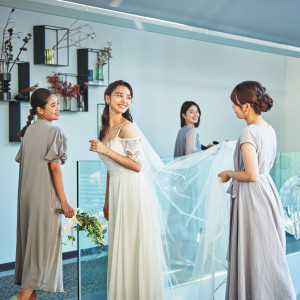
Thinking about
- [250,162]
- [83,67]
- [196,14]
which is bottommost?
[250,162]

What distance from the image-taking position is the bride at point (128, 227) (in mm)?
3010

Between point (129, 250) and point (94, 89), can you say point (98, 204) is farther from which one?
point (94, 89)

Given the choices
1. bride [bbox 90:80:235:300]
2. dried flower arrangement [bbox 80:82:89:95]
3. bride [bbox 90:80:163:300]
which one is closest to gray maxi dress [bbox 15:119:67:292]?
bride [bbox 90:80:235:300]

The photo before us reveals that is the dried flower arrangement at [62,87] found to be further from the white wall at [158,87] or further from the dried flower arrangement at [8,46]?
the dried flower arrangement at [8,46]

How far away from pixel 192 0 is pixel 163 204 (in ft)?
9.35

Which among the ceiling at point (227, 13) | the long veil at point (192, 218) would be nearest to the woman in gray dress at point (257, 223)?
the long veil at point (192, 218)

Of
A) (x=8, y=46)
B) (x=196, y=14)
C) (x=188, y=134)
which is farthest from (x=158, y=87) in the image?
(x=8, y=46)

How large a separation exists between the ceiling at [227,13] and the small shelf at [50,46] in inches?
23.7

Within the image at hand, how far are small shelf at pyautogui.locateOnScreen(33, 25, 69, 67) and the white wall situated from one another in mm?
78

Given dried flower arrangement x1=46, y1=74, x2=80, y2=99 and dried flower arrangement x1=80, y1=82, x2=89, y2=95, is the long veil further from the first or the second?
dried flower arrangement x1=80, y1=82, x2=89, y2=95

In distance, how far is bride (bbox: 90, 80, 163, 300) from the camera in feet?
9.87

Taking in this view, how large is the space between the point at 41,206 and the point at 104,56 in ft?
10.6

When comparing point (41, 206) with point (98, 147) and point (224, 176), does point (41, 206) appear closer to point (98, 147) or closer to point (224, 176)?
point (98, 147)

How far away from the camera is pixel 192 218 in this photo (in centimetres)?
362
